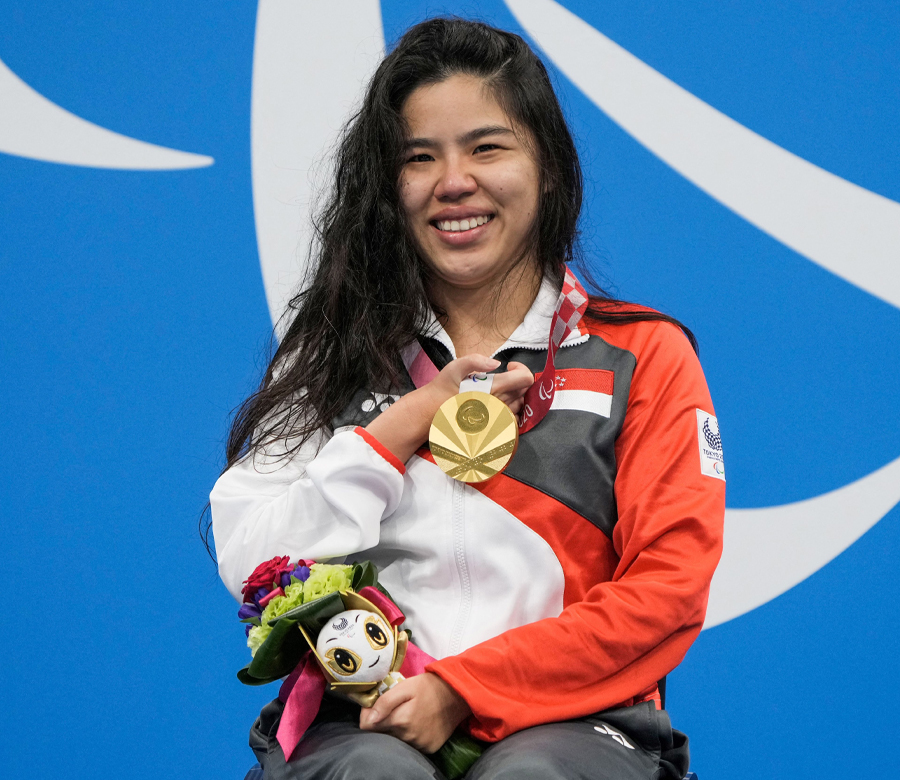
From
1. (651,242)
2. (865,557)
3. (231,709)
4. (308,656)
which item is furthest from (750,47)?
(231,709)

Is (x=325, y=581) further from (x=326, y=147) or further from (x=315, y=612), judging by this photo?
(x=326, y=147)

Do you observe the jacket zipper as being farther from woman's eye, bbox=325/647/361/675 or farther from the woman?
woman's eye, bbox=325/647/361/675

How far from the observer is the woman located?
118 cm

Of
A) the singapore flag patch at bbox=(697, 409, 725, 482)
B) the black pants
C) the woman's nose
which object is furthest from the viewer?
the woman's nose

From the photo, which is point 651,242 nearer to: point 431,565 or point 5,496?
point 431,565

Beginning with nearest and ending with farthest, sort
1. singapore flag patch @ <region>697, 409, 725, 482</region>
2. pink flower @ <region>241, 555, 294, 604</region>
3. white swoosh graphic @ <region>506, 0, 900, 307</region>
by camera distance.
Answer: pink flower @ <region>241, 555, 294, 604</region> < singapore flag patch @ <region>697, 409, 725, 482</region> < white swoosh graphic @ <region>506, 0, 900, 307</region>

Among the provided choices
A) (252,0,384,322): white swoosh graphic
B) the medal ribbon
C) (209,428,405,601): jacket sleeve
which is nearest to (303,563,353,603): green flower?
(209,428,405,601): jacket sleeve

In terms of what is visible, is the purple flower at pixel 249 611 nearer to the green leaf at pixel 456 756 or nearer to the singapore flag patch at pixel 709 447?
the green leaf at pixel 456 756

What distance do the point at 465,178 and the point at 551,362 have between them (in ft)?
0.96

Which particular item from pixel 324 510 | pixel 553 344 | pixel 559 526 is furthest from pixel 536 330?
pixel 324 510

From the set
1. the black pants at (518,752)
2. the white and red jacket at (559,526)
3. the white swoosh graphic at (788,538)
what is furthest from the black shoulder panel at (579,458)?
the white swoosh graphic at (788,538)

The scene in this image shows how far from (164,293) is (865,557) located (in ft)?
5.53

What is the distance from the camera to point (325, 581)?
45.4 inches

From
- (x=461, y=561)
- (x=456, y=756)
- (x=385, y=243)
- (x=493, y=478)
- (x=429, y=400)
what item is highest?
(x=385, y=243)
